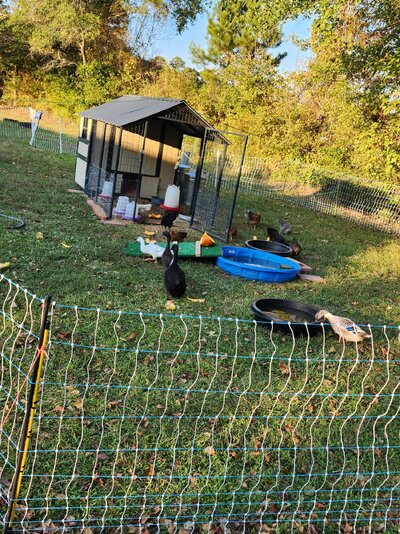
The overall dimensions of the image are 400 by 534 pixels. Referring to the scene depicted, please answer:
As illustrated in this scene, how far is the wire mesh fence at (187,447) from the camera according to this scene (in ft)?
9.38

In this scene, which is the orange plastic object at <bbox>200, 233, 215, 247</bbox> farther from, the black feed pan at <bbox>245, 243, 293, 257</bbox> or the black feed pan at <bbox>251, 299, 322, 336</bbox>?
the black feed pan at <bbox>251, 299, 322, 336</bbox>

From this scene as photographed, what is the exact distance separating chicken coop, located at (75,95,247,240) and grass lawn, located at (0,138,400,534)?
458 centimetres

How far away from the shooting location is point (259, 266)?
24.4ft

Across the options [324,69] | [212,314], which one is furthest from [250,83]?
[212,314]

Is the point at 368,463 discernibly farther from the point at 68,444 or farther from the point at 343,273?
the point at 343,273

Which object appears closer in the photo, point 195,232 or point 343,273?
point 343,273

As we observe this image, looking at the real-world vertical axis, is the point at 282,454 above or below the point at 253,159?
below

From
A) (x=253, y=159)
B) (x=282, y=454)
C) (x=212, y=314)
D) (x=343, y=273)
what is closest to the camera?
(x=282, y=454)

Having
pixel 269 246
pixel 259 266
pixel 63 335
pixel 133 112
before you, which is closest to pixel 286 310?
pixel 259 266

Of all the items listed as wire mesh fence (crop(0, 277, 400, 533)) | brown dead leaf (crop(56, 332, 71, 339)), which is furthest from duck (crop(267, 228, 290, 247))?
brown dead leaf (crop(56, 332, 71, 339))

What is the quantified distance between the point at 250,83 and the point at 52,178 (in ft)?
46.1

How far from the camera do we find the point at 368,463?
3561 mm

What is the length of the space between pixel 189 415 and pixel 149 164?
9681 mm

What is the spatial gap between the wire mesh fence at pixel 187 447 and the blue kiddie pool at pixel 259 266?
9.29 feet
